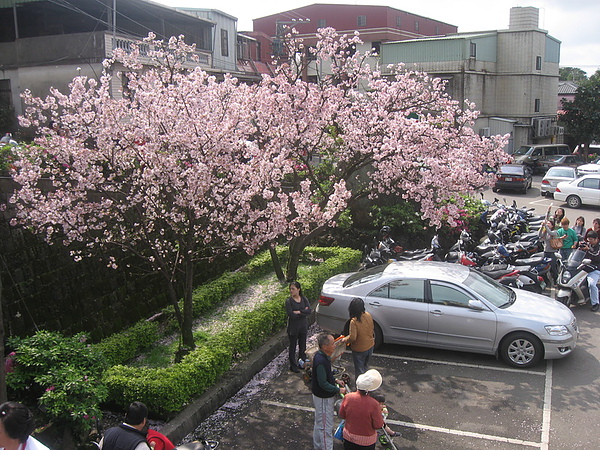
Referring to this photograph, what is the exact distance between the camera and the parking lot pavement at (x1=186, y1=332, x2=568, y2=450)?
671cm

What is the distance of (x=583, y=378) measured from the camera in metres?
8.09

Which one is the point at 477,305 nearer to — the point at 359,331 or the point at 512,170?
the point at 359,331

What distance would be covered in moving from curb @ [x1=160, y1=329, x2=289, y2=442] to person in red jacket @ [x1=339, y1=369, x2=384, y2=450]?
2381 millimetres

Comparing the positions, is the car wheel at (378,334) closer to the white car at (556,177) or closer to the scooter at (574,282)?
the scooter at (574,282)

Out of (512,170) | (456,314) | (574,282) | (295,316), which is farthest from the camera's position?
(512,170)

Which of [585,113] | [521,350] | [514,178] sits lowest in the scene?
[521,350]

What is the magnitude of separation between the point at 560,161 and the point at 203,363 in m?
28.7

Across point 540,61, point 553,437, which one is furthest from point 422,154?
point 540,61

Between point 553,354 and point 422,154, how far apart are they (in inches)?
188

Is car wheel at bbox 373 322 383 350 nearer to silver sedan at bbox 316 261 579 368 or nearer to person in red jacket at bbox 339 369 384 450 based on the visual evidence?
silver sedan at bbox 316 261 579 368

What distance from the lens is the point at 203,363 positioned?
7543 millimetres

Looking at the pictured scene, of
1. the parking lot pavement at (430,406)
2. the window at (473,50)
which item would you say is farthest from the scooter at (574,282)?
the window at (473,50)

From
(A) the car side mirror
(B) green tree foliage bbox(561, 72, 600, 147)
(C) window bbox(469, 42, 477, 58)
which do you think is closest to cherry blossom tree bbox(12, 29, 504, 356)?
(A) the car side mirror

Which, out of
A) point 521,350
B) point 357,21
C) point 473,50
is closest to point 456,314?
point 521,350
